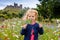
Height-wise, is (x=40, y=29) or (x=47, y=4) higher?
(x=40, y=29)

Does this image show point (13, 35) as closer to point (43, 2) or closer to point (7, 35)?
point (7, 35)

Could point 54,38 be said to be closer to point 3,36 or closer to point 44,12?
point 3,36

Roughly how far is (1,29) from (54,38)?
6.94 ft

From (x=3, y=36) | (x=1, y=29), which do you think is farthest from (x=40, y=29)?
(x=1, y=29)

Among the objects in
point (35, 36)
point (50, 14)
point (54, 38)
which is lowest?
point (50, 14)

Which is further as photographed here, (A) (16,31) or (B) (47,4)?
(B) (47,4)

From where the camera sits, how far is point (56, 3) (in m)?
25.0

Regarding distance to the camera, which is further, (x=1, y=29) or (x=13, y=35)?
(x=1, y=29)

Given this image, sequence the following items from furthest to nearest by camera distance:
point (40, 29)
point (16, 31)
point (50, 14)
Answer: point (50, 14), point (16, 31), point (40, 29)

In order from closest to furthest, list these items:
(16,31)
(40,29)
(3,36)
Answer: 1. (40,29)
2. (3,36)
3. (16,31)

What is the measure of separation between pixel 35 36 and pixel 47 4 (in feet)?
71.9

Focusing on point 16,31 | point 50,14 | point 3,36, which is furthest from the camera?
point 50,14

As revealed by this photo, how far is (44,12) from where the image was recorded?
85.1 feet

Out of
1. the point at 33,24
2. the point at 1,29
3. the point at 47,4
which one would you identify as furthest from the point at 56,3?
the point at 33,24
